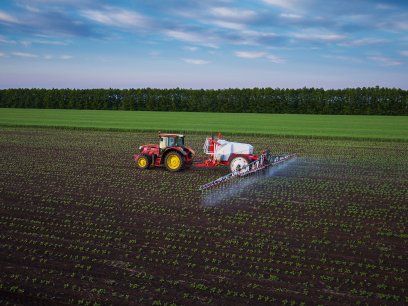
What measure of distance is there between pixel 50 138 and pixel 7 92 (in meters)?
76.3

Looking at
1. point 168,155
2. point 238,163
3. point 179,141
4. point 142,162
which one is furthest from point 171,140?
point 238,163

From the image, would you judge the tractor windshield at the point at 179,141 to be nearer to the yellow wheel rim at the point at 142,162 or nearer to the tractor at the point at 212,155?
the tractor at the point at 212,155

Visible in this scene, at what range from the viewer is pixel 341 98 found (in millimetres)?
80188

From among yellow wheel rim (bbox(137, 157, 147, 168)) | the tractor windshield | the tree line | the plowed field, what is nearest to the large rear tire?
the plowed field

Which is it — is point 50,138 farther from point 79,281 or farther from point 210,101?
point 210,101

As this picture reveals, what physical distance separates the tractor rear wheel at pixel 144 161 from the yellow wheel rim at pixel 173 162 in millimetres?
990

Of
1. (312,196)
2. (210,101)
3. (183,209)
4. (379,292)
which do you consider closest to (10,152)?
(183,209)

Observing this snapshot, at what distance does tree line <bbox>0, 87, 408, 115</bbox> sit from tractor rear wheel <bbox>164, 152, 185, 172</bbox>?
65.2 metres

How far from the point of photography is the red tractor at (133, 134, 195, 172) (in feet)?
63.0

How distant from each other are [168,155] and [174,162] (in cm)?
40

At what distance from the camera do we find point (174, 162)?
19453mm

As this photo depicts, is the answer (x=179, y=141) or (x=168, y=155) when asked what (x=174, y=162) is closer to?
(x=168, y=155)

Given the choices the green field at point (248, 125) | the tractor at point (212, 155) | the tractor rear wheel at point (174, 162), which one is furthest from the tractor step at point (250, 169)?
the green field at point (248, 125)

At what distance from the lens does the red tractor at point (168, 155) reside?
755 inches
